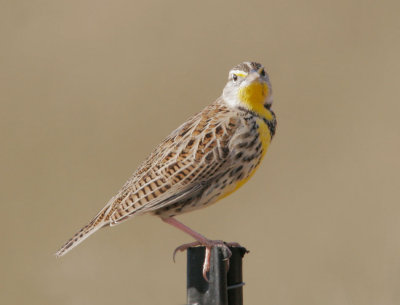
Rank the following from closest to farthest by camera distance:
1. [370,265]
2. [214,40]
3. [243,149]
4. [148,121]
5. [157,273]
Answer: [243,149] < [370,265] < [157,273] < [148,121] < [214,40]

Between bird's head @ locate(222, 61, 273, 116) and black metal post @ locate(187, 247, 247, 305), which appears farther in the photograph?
bird's head @ locate(222, 61, 273, 116)

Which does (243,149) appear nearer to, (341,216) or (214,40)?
(341,216)

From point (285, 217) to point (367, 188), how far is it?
25.9 inches

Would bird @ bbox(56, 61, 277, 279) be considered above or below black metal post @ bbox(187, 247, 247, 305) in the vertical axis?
above

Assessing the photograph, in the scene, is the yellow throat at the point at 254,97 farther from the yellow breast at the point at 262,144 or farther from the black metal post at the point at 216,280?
the black metal post at the point at 216,280

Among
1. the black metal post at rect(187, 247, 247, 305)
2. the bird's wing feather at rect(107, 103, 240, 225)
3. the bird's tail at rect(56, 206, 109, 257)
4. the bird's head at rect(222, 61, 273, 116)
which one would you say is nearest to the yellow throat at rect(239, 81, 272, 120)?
the bird's head at rect(222, 61, 273, 116)

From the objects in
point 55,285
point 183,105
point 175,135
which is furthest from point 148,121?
point 175,135

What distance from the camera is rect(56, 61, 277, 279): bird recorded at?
3525 mm

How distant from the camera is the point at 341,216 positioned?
613cm

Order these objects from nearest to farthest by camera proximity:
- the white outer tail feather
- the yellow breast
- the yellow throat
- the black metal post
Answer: the black metal post, the white outer tail feather, the yellow breast, the yellow throat

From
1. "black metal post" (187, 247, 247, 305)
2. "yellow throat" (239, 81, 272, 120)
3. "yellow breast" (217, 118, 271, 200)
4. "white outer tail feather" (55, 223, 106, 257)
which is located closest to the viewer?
"black metal post" (187, 247, 247, 305)

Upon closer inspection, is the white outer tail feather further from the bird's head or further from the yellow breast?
the bird's head

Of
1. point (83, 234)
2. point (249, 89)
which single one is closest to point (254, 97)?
point (249, 89)

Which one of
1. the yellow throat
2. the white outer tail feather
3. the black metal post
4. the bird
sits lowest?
the black metal post
